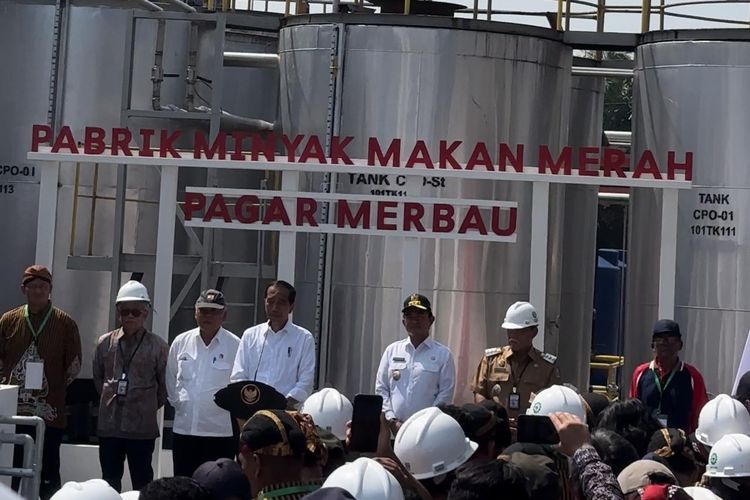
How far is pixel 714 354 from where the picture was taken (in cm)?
1455

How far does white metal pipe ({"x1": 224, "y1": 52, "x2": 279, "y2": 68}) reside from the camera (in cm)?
1645

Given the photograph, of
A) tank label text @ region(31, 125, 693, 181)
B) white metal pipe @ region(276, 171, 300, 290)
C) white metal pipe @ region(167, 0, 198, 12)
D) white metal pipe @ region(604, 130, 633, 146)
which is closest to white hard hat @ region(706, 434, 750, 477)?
tank label text @ region(31, 125, 693, 181)

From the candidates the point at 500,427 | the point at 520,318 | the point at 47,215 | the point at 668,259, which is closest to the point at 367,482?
the point at 500,427

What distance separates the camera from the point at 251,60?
54.4 ft

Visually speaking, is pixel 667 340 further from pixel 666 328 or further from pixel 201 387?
pixel 201 387

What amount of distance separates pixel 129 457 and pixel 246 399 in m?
2.00

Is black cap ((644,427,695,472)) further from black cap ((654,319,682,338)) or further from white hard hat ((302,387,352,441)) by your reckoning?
black cap ((654,319,682,338))

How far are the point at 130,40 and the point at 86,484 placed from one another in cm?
1008

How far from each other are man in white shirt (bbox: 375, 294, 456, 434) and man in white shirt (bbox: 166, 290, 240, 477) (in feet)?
3.83

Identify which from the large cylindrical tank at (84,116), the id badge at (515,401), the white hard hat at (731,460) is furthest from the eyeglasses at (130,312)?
the white hard hat at (731,460)

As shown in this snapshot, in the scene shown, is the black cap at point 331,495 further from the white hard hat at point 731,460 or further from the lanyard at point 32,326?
the lanyard at point 32,326

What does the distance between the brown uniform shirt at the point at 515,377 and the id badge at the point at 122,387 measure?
2.51 metres

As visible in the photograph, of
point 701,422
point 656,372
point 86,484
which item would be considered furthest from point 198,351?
point 86,484

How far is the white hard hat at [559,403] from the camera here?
25.0ft
